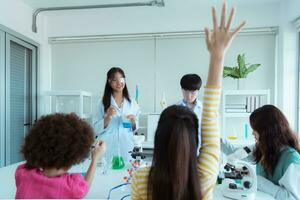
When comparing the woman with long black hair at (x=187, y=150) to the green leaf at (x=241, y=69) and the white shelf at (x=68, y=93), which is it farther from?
the white shelf at (x=68, y=93)

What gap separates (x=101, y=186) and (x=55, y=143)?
60 centimetres

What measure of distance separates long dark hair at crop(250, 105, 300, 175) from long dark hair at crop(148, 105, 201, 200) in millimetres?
686

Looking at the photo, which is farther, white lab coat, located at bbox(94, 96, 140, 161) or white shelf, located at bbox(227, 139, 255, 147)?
white shelf, located at bbox(227, 139, 255, 147)

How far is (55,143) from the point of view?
0.89 metres

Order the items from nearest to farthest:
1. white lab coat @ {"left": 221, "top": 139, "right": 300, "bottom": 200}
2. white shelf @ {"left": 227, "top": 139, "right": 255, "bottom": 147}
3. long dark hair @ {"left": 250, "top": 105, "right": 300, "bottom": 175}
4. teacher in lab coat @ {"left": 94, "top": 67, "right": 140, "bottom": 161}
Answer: white lab coat @ {"left": 221, "top": 139, "right": 300, "bottom": 200} → long dark hair @ {"left": 250, "top": 105, "right": 300, "bottom": 175} → teacher in lab coat @ {"left": 94, "top": 67, "right": 140, "bottom": 161} → white shelf @ {"left": 227, "top": 139, "right": 255, "bottom": 147}

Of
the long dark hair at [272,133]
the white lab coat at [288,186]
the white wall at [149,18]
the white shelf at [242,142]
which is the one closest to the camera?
the white lab coat at [288,186]

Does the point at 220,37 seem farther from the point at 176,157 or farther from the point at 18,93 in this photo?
the point at 18,93

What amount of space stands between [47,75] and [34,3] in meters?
1.03

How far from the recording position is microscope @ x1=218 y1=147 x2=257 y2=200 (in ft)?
3.90

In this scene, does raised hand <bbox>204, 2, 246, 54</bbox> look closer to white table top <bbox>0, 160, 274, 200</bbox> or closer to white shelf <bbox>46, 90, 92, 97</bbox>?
white table top <bbox>0, 160, 274, 200</bbox>

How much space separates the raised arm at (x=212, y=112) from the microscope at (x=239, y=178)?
19.3 inches

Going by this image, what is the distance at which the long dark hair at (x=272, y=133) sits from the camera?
1.23 m

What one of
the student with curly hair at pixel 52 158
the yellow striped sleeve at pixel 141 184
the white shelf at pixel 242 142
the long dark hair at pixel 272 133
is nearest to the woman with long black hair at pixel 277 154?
the long dark hair at pixel 272 133

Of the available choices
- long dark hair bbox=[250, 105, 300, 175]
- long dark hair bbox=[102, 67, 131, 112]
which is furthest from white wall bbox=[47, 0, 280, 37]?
long dark hair bbox=[250, 105, 300, 175]
